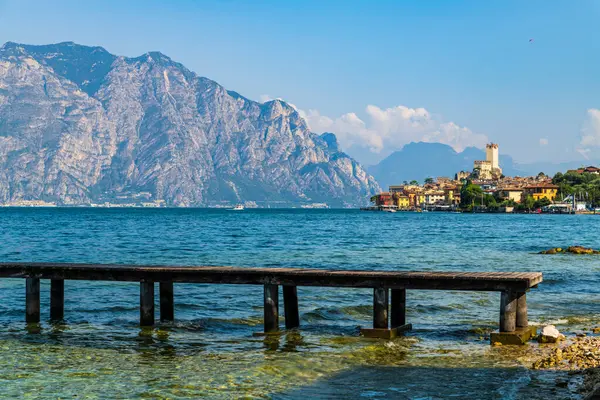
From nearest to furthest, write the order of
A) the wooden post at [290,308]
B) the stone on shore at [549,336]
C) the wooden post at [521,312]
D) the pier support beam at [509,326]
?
the pier support beam at [509,326]
the stone on shore at [549,336]
the wooden post at [521,312]
the wooden post at [290,308]

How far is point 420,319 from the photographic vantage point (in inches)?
946

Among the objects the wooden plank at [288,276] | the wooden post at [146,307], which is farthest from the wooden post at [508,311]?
the wooden post at [146,307]

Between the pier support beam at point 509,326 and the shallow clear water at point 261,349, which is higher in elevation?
the pier support beam at point 509,326

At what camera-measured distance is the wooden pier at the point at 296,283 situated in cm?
1861

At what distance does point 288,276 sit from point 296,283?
28 centimetres

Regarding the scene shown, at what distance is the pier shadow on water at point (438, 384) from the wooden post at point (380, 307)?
133 inches

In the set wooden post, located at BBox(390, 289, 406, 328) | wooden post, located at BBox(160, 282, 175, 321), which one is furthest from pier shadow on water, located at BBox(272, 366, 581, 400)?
wooden post, located at BBox(160, 282, 175, 321)

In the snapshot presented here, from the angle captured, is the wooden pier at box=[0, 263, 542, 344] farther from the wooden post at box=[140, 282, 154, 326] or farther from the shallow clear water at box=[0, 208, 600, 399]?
the shallow clear water at box=[0, 208, 600, 399]

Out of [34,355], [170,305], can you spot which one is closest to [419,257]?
[170,305]

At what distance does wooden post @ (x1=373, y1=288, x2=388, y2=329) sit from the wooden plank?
0.27m

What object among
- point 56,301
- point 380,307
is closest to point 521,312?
point 380,307

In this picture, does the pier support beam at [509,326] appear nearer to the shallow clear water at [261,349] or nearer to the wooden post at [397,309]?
the shallow clear water at [261,349]

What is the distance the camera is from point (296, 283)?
1991 cm

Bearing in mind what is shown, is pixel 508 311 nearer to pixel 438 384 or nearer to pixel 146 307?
pixel 438 384
